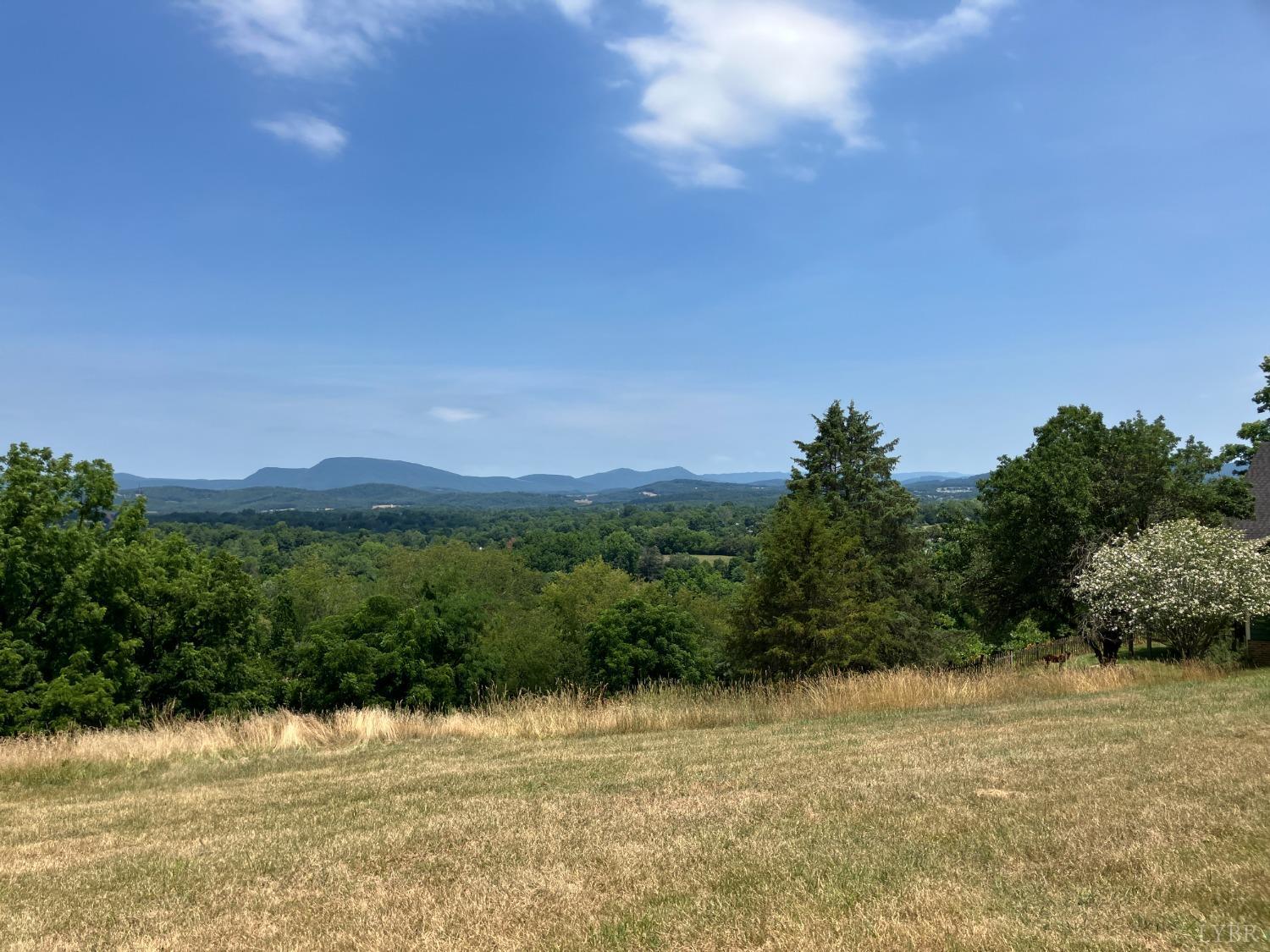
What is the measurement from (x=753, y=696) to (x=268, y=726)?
848 cm

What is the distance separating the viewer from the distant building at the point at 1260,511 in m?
21.7

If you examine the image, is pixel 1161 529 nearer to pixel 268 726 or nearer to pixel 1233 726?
pixel 1233 726

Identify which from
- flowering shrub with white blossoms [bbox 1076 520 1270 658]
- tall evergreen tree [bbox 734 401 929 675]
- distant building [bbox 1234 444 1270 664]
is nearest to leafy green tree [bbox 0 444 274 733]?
tall evergreen tree [bbox 734 401 929 675]

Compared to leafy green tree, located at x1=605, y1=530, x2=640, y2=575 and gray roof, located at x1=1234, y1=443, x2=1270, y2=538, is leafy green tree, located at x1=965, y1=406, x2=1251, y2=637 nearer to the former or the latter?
gray roof, located at x1=1234, y1=443, x2=1270, y2=538

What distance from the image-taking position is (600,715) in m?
13.3

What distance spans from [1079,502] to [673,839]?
2447 centimetres

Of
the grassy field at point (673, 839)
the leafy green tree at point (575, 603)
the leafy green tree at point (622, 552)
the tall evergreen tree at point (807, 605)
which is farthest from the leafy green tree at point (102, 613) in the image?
the leafy green tree at point (622, 552)

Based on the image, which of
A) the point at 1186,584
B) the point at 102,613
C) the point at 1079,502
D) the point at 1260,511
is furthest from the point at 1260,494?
the point at 102,613

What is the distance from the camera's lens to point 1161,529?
21109mm

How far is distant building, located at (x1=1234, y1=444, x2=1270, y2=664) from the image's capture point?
21.7 metres

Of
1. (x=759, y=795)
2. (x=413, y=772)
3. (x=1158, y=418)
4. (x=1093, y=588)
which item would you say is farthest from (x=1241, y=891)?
(x=1158, y=418)

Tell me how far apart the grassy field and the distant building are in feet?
44.0

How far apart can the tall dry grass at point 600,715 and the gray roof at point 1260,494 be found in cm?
1514

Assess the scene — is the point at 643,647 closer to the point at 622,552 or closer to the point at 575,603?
the point at 575,603
